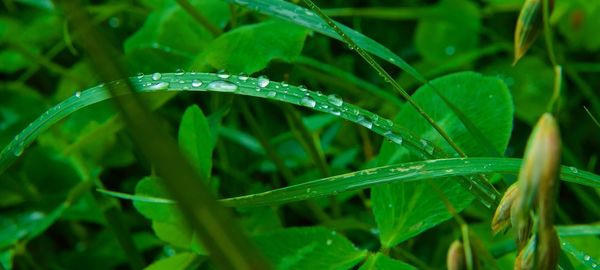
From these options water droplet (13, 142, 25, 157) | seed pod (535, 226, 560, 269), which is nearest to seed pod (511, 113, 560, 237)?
seed pod (535, 226, 560, 269)

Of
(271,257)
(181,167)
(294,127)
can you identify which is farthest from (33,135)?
(181,167)

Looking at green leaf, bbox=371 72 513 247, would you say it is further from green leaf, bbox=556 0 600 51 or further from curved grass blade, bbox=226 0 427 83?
green leaf, bbox=556 0 600 51

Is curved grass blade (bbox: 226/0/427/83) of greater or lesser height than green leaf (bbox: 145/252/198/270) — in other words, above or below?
above

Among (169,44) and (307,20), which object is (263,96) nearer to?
(307,20)

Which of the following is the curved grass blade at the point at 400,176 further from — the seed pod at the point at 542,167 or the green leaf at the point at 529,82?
the green leaf at the point at 529,82

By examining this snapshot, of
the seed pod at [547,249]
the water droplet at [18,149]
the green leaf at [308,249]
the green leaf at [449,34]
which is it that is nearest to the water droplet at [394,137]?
the green leaf at [308,249]

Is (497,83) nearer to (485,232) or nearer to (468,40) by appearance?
(485,232)
